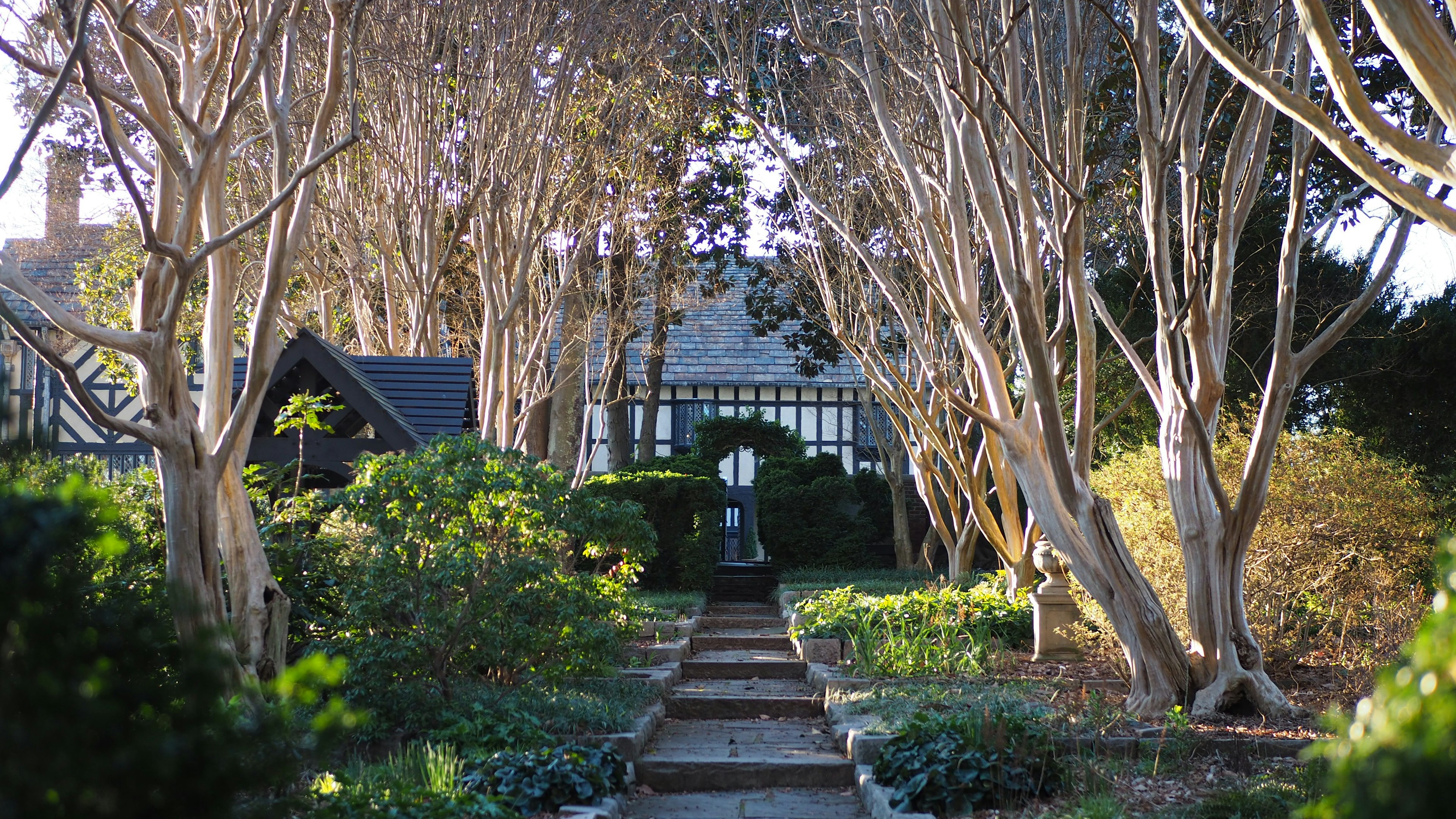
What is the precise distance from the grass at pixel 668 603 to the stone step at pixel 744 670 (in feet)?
2.79

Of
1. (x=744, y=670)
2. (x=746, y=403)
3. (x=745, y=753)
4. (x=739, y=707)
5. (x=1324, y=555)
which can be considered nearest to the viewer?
(x=745, y=753)

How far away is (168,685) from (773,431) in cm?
1932

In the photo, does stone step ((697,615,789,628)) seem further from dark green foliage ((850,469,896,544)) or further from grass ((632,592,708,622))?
dark green foliage ((850,469,896,544))

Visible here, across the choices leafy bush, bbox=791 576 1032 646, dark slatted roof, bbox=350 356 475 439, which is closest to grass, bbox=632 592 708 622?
leafy bush, bbox=791 576 1032 646

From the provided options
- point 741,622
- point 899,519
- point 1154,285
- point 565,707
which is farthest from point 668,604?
point 1154,285

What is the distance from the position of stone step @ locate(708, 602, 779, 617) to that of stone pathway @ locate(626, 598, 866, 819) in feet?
15.7

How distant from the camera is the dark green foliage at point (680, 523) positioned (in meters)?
16.2

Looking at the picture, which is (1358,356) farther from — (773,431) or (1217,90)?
(773,431)

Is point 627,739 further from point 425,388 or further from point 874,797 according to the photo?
point 425,388

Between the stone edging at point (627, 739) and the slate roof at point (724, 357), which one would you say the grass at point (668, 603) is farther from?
the slate roof at point (724, 357)

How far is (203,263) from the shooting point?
472 centimetres

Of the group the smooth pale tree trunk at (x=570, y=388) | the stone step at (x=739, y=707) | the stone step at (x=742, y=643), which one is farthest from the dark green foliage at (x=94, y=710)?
the smooth pale tree trunk at (x=570, y=388)

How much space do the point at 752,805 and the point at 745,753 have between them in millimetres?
938

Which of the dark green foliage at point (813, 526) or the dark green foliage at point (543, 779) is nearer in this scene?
the dark green foliage at point (543, 779)
